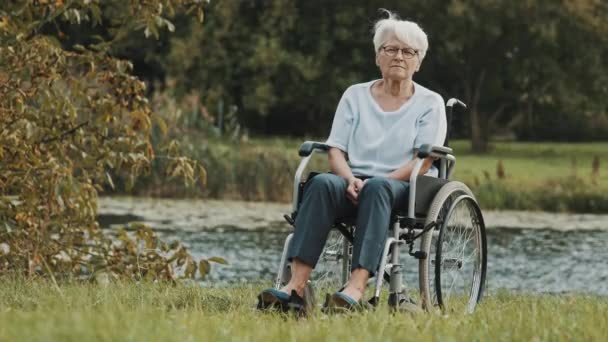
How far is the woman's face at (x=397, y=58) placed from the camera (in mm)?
5129

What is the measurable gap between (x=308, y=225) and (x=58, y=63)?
2535 mm

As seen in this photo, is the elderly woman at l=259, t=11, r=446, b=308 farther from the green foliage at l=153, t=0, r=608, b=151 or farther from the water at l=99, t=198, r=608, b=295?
the green foliage at l=153, t=0, r=608, b=151

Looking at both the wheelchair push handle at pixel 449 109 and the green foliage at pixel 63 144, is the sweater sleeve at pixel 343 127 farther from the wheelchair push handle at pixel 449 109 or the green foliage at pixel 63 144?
the green foliage at pixel 63 144

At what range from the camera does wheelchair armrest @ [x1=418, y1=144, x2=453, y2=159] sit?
4.87 meters

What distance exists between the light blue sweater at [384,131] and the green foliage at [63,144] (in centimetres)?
157

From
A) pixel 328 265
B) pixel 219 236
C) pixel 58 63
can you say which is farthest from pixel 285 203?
pixel 328 265

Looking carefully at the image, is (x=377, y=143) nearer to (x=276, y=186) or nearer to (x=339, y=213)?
(x=339, y=213)

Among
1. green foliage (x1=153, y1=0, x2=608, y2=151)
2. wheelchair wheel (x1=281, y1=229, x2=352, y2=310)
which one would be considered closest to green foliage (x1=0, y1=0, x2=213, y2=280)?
wheelchair wheel (x1=281, y1=229, x2=352, y2=310)

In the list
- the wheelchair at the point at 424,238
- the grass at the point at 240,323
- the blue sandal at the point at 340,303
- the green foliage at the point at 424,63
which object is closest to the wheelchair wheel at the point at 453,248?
the wheelchair at the point at 424,238

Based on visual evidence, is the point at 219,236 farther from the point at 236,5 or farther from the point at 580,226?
the point at 236,5

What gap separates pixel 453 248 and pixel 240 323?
1425 mm

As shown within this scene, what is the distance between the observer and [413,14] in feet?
92.8

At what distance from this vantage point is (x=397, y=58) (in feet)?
16.8

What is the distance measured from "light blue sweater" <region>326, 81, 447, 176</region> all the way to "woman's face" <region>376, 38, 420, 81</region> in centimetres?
13
